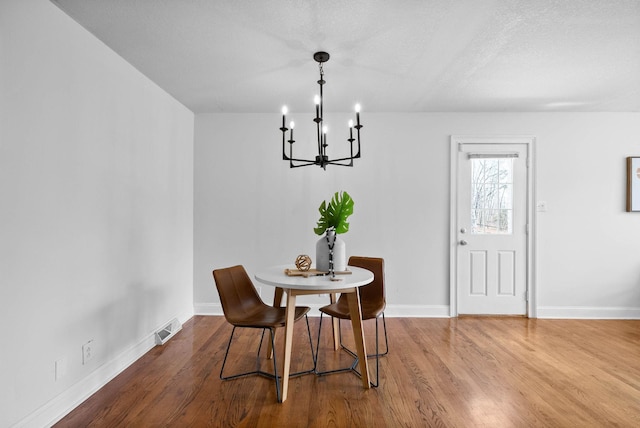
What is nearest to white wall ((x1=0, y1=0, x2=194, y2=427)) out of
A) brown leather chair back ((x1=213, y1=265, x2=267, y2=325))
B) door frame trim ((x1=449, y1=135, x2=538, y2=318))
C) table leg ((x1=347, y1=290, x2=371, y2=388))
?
brown leather chair back ((x1=213, y1=265, x2=267, y2=325))

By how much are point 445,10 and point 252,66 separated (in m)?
1.51

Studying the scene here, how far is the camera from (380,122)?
4102 millimetres

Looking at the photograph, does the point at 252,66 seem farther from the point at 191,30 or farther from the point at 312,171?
the point at 312,171

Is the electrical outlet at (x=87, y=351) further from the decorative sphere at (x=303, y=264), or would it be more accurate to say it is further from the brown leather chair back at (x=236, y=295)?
the decorative sphere at (x=303, y=264)

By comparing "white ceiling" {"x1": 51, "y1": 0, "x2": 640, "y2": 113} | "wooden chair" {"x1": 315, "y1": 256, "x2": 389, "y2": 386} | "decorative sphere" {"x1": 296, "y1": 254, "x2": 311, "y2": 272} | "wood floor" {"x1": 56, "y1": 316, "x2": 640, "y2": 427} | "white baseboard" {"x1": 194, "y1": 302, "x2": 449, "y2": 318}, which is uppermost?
"white ceiling" {"x1": 51, "y1": 0, "x2": 640, "y2": 113}

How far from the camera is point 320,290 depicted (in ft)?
7.14

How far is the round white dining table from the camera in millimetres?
2185

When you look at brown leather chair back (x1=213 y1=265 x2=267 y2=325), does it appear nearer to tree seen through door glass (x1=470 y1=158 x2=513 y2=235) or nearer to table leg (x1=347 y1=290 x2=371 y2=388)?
table leg (x1=347 y1=290 x2=371 y2=388)

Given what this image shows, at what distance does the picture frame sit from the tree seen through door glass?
1.32 metres

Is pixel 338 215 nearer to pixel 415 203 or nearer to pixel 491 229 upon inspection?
pixel 415 203

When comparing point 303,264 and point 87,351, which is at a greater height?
point 303,264

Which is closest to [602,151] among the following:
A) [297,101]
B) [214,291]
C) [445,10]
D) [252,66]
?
[445,10]

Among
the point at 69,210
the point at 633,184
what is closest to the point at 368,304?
the point at 69,210

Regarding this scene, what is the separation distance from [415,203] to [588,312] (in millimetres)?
2348
